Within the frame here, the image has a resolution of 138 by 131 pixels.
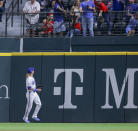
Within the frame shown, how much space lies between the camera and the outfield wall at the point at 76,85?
21.9m

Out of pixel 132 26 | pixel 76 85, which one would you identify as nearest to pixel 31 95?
pixel 76 85

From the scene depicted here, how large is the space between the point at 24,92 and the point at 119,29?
4.11m

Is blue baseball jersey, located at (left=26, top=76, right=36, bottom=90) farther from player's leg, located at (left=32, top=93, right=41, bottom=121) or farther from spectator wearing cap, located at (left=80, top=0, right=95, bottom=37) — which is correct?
spectator wearing cap, located at (left=80, top=0, right=95, bottom=37)

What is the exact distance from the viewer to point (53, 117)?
72.8ft

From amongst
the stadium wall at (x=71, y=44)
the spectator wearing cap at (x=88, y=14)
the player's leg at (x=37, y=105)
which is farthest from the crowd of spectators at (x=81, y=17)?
the player's leg at (x=37, y=105)

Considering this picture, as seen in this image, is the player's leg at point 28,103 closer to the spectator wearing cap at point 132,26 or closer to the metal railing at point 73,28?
the metal railing at point 73,28

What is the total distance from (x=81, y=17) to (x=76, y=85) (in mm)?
2492

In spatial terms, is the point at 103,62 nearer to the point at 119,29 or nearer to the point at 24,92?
the point at 119,29

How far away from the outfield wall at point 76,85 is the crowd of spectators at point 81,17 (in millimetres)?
1037

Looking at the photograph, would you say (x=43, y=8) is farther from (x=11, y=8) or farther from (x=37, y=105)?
(x=37, y=105)

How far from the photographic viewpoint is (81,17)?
74.0 feet

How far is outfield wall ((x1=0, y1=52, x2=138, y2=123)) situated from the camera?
21875 mm

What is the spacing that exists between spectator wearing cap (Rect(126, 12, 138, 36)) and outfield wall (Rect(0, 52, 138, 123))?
86 cm

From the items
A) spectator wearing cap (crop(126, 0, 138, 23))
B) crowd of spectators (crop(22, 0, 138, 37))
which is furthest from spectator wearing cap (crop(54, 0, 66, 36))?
spectator wearing cap (crop(126, 0, 138, 23))
